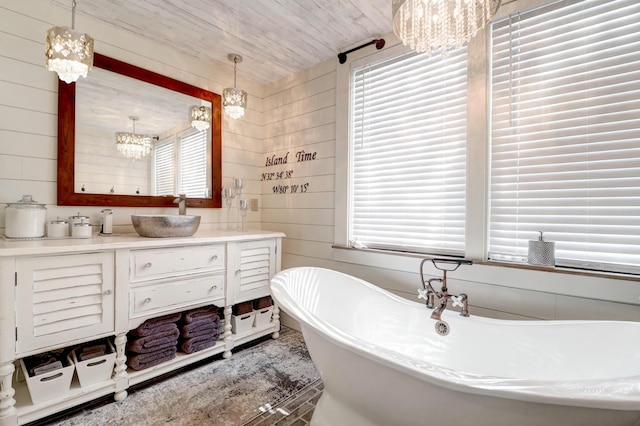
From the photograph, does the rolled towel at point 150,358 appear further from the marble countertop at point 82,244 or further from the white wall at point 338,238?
the white wall at point 338,238

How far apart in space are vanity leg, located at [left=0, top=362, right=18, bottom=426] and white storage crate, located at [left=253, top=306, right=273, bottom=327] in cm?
142

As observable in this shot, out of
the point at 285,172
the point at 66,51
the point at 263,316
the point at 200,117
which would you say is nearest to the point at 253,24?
the point at 200,117

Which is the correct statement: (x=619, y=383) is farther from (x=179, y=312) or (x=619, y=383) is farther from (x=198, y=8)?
(x=198, y=8)

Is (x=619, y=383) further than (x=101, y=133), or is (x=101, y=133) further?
(x=101, y=133)

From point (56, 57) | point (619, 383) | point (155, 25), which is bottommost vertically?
point (619, 383)

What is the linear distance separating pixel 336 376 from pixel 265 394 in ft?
2.53

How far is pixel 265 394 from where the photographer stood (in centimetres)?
179

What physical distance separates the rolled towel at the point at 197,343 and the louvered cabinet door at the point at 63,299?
49cm

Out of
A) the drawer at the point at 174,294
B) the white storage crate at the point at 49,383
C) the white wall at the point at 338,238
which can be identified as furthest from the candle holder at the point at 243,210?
the white storage crate at the point at 49,383

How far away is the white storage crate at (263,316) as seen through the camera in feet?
8.11

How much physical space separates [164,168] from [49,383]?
151cm

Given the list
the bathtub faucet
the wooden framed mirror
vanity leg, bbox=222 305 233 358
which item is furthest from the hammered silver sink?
the bathtub faucet

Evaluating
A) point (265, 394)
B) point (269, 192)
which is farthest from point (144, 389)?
point (269, 192)

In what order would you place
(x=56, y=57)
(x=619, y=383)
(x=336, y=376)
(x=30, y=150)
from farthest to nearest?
(x=30, y=150) → (x=56, y=57) → (x=336, y=376) → (x=619, y=383)
